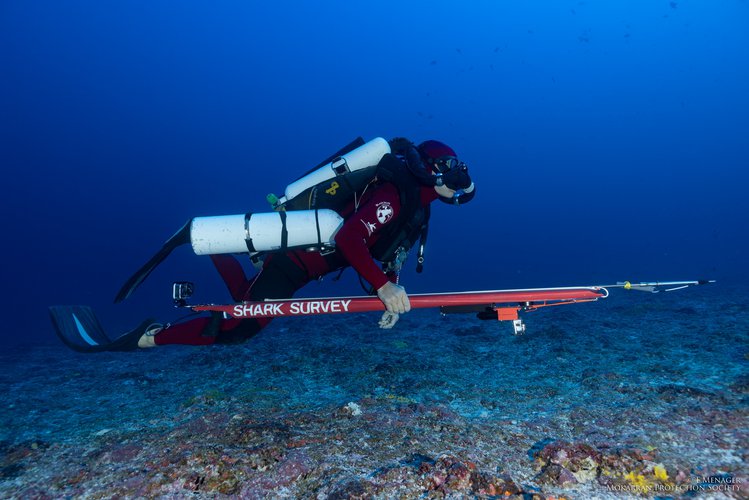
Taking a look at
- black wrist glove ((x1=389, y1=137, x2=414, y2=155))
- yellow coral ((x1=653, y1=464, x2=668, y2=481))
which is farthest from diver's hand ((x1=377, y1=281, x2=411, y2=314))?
yellow coral ((x1=653, y1=464, x2=668, y2=481))

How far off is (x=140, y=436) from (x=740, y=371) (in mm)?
6563

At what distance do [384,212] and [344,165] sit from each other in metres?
1.07

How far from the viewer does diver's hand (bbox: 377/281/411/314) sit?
12.3 feet

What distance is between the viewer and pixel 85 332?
5.65 m

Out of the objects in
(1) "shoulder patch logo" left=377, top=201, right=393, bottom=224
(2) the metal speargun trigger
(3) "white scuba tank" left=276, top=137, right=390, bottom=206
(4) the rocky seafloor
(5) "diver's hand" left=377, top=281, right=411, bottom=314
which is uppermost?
(3) "white scuba tank" left=276, top=137, right=390, bottom=206

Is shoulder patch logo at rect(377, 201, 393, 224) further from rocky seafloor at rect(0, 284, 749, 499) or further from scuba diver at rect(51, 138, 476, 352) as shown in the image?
rocky seafloor at rect(0, 284, 749, 499)

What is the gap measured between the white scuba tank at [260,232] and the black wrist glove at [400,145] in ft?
4.66

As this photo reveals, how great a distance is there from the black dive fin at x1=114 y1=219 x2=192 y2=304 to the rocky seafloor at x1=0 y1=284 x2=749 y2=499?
142 cm

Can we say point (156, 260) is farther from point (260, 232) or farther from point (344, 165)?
point (344, 165)

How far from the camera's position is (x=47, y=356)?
9891mm

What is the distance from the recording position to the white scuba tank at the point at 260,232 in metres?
4.09

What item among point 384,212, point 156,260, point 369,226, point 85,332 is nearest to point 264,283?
point 156,260

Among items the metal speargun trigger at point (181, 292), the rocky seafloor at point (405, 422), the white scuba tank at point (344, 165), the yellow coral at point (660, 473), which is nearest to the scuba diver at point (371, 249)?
the white scuba tank at point (344, 165)

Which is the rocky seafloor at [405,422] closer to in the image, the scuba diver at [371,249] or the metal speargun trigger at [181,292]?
the scuba diver at [371,249]
